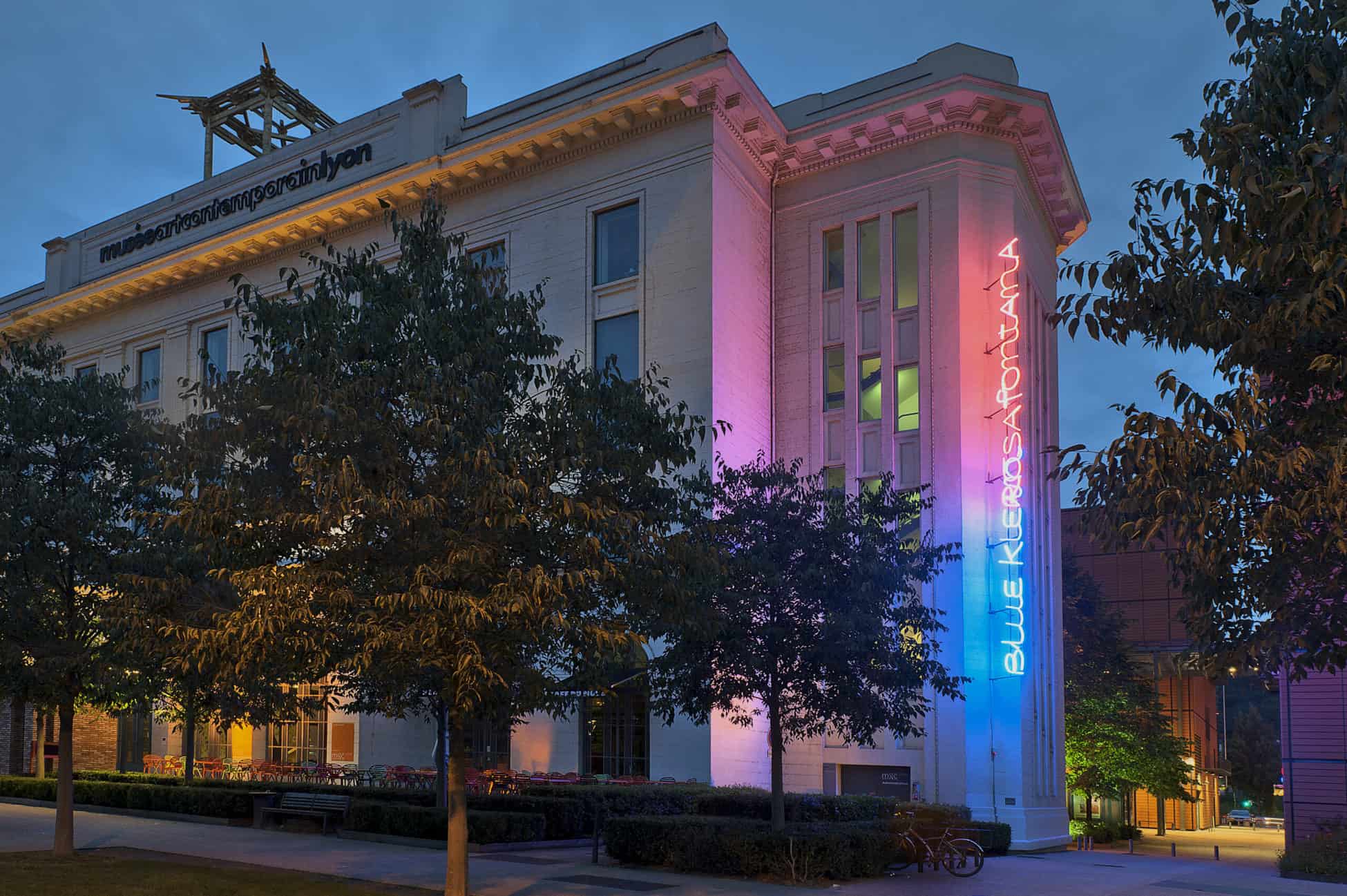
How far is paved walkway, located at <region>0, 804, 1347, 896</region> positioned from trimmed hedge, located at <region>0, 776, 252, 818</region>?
1010mm

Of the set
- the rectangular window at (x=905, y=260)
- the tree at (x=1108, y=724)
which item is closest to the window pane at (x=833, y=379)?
the rectangular window at (x=905, y=260)

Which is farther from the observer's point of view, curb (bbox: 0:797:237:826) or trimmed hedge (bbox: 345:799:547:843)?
curb (bbox: 0:797:237:826)

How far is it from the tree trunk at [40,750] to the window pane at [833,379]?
103 ft

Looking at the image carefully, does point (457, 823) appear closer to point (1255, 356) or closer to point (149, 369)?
point (1255, 356)

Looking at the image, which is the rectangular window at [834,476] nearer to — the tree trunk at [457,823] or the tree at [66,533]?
the tree at [66,533]

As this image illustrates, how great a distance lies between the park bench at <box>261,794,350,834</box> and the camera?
27719 mm

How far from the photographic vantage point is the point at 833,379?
3688 centimetres

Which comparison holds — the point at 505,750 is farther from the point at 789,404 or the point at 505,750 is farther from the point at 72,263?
the point at 72,263

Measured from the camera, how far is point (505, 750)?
37406mm

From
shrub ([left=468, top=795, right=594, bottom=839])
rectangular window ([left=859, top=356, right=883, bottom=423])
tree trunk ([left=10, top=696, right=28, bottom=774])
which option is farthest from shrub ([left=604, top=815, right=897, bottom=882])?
tree trunk ([left=10, top=696, right=28, bottom=774])

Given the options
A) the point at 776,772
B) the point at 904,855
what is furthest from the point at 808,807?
the point at 776,772

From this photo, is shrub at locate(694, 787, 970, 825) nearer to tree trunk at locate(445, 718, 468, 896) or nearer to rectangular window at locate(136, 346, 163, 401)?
tree trunk at locate(445, 718, 468, 896)

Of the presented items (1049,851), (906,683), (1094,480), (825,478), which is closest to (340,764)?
(825,478)

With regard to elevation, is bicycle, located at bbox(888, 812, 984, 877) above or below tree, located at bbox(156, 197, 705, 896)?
below
